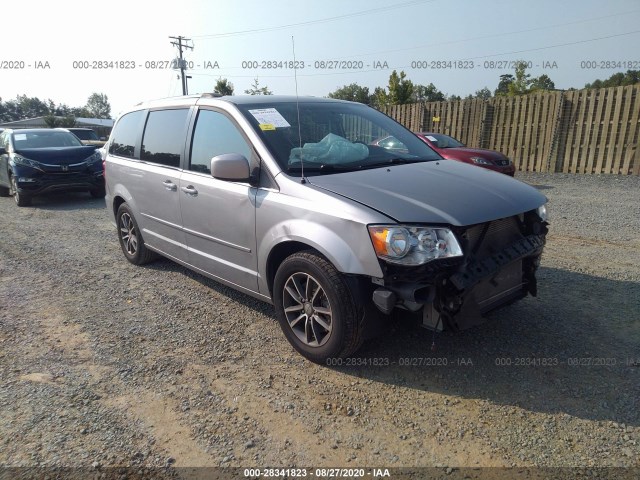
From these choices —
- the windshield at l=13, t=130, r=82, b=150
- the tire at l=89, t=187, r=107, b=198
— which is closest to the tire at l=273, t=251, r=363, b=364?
the tire at l=89, t=187, r=107, b=198

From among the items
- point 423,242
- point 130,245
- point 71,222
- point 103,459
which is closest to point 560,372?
point 423,242

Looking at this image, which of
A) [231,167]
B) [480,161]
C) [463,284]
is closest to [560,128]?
[480,161]

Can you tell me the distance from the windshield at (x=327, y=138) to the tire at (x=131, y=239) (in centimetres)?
243

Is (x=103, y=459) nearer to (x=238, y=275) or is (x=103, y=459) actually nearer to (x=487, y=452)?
(x=238, y=275)

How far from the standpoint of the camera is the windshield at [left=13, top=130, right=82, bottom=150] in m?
10.5

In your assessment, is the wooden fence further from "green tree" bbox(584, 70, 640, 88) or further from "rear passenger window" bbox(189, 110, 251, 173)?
"green tree" bbox(584, 70, 640, 88)

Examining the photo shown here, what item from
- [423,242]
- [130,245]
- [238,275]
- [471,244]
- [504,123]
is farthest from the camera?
[504,123]

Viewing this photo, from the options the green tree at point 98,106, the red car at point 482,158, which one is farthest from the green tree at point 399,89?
the green tree at point 98,106

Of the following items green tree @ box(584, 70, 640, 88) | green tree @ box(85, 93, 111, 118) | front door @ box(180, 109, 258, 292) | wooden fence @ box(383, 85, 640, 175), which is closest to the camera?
front door @ box(180, 109, 258, 292)

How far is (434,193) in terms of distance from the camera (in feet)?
10.1

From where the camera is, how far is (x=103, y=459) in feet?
7.97

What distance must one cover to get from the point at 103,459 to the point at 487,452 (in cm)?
204

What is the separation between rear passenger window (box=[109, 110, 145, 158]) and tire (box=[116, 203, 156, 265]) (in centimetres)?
67

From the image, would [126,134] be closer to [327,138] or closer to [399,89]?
[327,138]
